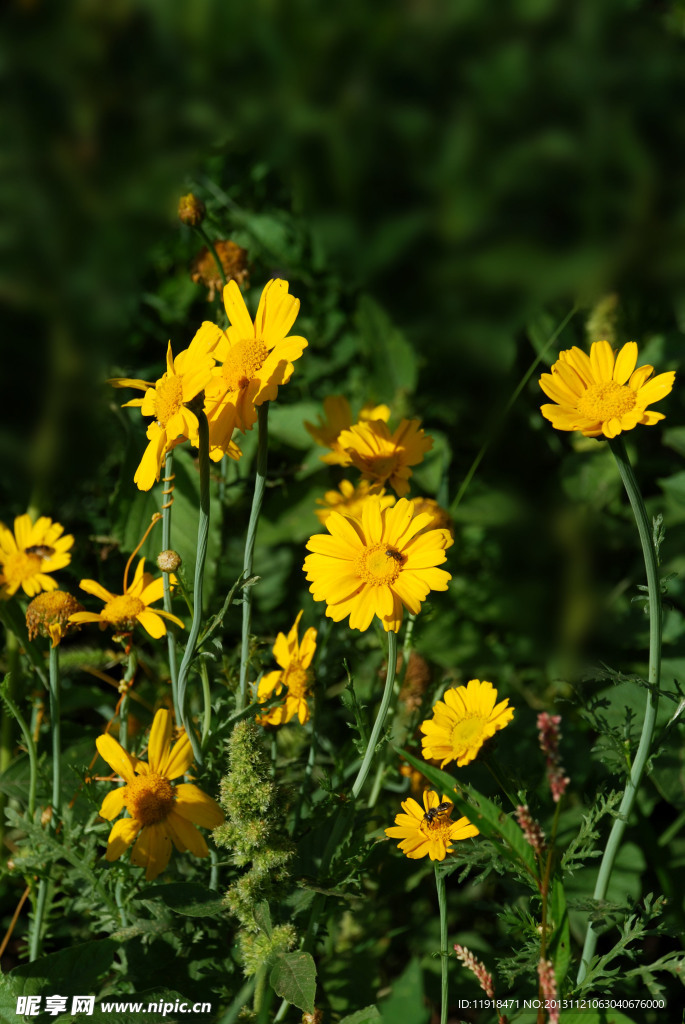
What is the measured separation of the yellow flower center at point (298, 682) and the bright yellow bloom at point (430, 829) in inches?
5.5

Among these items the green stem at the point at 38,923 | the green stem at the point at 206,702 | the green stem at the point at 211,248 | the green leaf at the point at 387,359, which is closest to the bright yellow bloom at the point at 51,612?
the green stem at the point at 206,702

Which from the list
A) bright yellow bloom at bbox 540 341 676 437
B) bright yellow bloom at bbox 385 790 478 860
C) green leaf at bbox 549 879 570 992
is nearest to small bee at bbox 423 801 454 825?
bright yellow bloom at bbox 385 790 478 860

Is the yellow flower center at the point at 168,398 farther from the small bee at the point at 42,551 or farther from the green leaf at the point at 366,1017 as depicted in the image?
the green leaf at the point at 366,1017

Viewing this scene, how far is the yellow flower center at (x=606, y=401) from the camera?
0.68m

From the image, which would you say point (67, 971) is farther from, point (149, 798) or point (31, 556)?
point (31, 556)

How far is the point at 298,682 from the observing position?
2.81 feet

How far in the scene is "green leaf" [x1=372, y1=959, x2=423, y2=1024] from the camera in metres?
0.76

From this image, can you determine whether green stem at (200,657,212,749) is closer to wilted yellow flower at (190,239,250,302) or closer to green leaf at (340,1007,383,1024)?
green leaf at (340,1007,383,1024)

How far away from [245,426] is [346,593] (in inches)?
6.0

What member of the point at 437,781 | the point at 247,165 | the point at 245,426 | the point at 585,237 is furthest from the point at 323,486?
the point at 585,237

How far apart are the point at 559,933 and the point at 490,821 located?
0.10 meters

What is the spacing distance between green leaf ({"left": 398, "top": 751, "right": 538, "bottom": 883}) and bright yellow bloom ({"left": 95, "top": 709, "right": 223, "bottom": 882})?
0.20m

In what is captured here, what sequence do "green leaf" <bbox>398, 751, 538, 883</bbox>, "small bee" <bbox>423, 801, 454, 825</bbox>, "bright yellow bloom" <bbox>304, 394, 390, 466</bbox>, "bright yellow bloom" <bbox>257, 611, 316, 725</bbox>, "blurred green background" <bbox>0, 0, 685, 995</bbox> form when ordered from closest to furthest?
"green leaf" <bbox>398, 751, 538, 883</bbox>
"small bee" <bbox>423, 801, 454, 825</bbox>
"bright yellow bloom" <bbox>257, 611, 316, 725</bbox>
"bright yellow bloom" <bbox>304, 394, 390, 466</bbox>
"blurred green background" <bbox>0, 0, 685, 995</bbox>

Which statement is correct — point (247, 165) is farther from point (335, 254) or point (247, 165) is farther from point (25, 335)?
point (25, 335)
